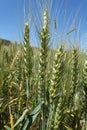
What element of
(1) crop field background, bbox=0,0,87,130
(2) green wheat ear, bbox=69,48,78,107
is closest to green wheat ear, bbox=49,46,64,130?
(1) crop field background, bbox=0,0,87,130

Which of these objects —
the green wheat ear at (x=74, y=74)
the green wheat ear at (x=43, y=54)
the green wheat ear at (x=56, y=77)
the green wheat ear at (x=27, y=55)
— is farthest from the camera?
the green wheat ear at (x=74, y=74)

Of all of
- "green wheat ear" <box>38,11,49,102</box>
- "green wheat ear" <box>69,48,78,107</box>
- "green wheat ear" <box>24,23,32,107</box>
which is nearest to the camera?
"green wheat ear" <box>38,11,49,102</box>

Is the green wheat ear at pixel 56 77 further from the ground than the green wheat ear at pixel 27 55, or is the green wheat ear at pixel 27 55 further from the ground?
the green wheat ear at pixel 27 55

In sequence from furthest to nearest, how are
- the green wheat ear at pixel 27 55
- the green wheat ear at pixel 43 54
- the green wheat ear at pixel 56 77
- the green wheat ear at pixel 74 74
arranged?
the green wheat ear at pixel 74 74
the green wheat ear at pixel 27 55
the green wheat ear at pixel 43 54
the green wheat ear at pixel 56 77

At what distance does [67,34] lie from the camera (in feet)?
6.06

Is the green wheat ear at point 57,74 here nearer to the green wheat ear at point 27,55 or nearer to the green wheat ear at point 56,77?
the green wheat ear at point 56,77

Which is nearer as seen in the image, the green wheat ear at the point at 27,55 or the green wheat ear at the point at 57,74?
the green wheat ear at the point at 57,74

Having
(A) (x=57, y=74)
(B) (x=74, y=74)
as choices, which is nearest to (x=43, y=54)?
(A) (x=57, y=74)

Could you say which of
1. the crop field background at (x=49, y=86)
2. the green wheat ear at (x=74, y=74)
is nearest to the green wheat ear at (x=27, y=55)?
the crop field background at (x=49, y=86)

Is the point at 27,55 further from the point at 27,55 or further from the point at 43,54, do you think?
the point at 43,54

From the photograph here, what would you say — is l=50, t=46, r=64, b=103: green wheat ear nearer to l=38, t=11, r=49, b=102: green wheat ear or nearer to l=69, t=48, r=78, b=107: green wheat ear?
l=38, t=11, r=49, b=102: green wheat ear

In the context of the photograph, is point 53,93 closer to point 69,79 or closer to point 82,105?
point 69,79

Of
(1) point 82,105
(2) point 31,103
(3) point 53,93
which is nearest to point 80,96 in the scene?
(1) point 82,105

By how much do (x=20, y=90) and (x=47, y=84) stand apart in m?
0.45
